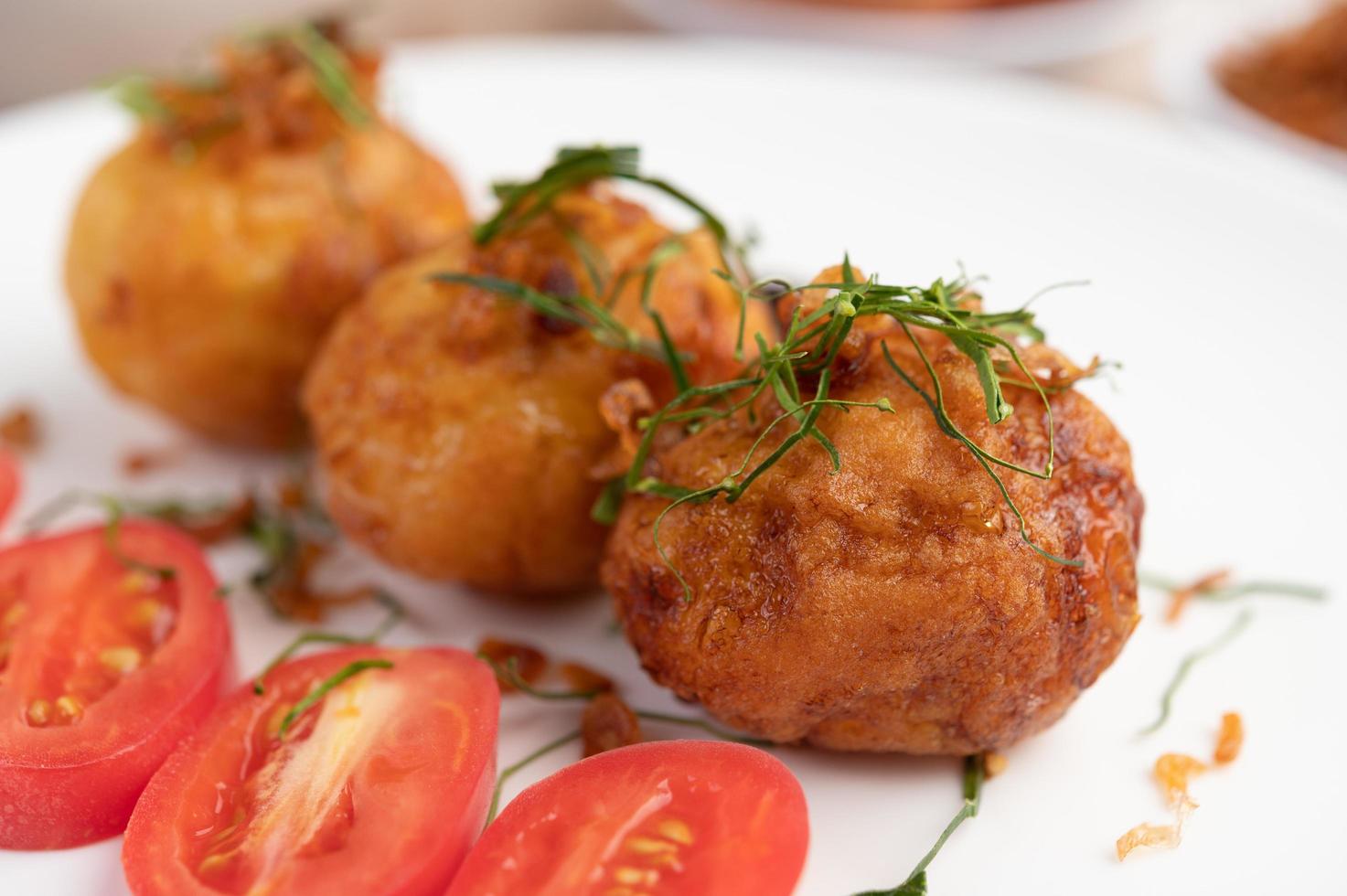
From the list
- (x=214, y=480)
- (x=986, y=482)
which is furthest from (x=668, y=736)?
(x=214, y=480)

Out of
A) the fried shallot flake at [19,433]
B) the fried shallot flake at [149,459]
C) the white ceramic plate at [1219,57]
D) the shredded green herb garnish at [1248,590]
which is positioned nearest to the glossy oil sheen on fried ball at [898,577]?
the shredded green herb garnish at [1248,590]

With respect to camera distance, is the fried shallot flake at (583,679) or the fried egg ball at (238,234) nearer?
the fried shallot flake at (583,679)

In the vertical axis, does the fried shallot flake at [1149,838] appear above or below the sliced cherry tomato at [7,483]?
above

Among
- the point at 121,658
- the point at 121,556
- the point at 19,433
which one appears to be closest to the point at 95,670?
the point at 121,658

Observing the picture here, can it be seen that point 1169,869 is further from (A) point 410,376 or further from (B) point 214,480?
(B) point 214,480

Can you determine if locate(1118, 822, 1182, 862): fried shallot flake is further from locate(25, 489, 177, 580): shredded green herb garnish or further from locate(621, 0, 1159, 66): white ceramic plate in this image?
locate(621, 0, 1159, 66): white ceramic plate

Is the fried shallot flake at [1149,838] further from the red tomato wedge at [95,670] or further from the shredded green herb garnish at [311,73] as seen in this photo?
the shredded green herb garnish at [311,73]

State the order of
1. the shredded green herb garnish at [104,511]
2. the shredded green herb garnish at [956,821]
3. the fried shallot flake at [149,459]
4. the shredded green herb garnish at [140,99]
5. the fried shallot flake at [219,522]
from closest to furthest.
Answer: the shredded green herb garnish at [956,821]
the shredded green herb garnish at [104,511]
the fried shallot flake at [219,522]
the shredded green herb garnish at [140,99]
the fried shallot flake at [149,459]

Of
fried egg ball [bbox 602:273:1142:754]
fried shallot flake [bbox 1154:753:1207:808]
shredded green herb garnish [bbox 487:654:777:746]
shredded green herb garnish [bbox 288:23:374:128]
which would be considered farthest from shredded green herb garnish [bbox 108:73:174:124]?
fried shallot flake [bbox 1154:753:1207:808]
